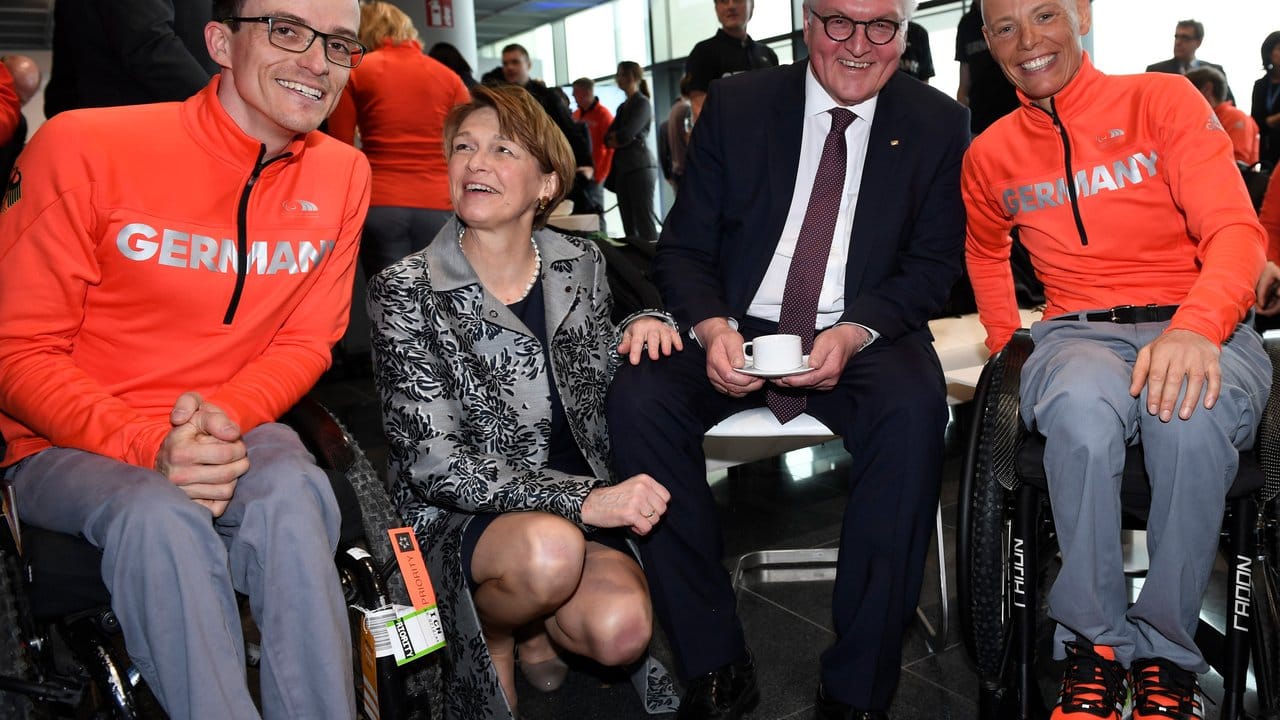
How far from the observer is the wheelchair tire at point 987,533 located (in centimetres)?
180

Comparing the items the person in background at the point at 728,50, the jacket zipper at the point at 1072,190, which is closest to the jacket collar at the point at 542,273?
the jacket zipper at the point at 1072,190

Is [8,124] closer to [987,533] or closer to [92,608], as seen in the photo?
[92,608]

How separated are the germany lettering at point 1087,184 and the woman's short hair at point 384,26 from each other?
9.54 feet

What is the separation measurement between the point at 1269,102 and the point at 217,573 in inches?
276

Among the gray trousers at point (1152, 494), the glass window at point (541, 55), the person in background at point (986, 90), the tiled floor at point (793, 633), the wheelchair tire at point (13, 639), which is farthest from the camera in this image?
the glass window at point (541, 55)

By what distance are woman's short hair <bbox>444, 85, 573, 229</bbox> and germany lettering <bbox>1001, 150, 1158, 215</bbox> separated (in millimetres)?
937

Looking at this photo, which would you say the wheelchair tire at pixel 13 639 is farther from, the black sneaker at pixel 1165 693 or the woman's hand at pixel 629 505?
the black sneaker at pixel 1165 693

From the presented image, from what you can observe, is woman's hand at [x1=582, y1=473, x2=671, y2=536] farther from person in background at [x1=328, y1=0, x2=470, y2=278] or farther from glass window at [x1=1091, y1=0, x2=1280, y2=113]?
glass window at [x1=1091, y1=0, x2=1280, y2=113]

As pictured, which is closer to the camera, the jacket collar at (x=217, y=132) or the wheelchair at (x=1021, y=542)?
the wheelchair at (x=1021, y=542)

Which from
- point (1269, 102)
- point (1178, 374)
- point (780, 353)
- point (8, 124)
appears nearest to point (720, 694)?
point (780, 353)

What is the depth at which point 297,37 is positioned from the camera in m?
1.86

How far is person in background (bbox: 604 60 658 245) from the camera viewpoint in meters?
8.12

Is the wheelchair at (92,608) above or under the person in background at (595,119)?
under

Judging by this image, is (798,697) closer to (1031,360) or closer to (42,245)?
(1031,360)
